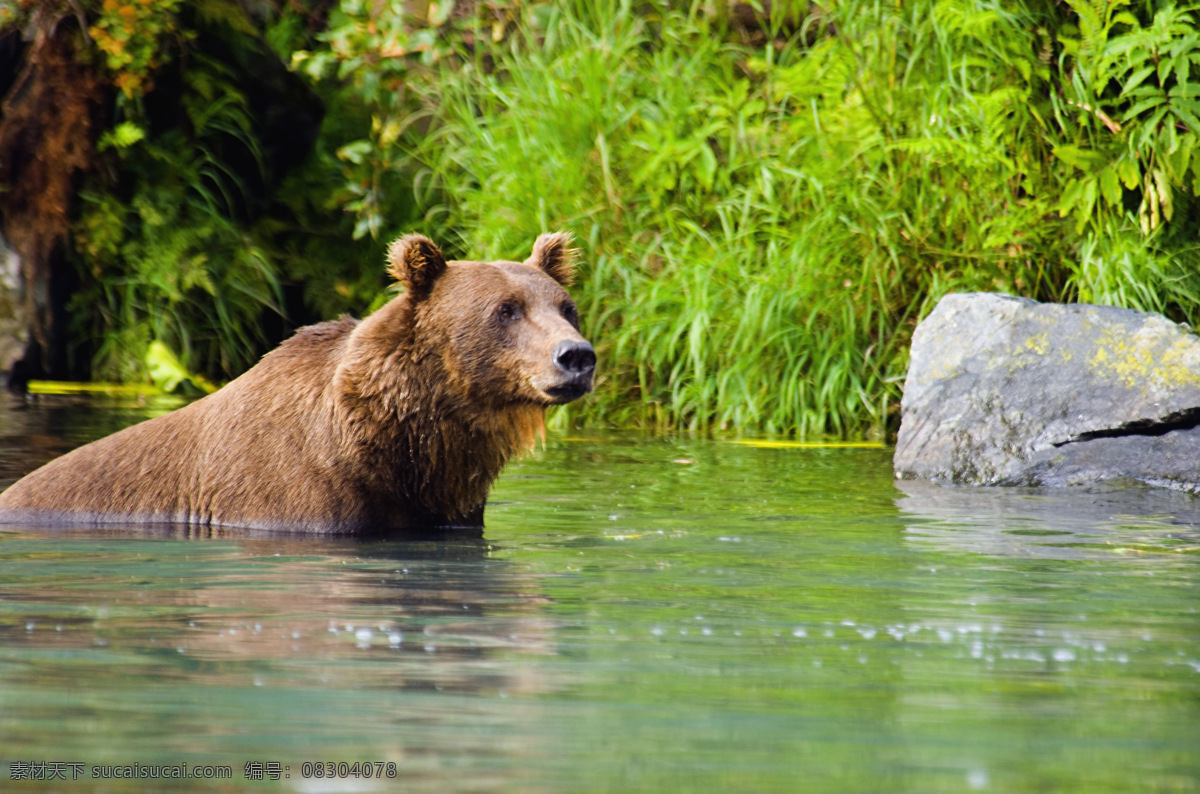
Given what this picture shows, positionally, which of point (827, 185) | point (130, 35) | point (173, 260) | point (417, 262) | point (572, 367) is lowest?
point (572, 367)

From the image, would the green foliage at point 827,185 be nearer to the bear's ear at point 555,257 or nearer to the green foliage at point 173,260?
the green foliage at point 173,260

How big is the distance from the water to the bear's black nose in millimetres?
580

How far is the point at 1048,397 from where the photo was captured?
6.75m

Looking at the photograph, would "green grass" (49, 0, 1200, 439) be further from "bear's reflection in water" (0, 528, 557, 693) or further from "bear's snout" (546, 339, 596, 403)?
"bear's reflection in water" (0, 528, 557, 693)

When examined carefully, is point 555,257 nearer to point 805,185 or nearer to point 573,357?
point 573,357

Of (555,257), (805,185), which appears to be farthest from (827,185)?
(555,257)

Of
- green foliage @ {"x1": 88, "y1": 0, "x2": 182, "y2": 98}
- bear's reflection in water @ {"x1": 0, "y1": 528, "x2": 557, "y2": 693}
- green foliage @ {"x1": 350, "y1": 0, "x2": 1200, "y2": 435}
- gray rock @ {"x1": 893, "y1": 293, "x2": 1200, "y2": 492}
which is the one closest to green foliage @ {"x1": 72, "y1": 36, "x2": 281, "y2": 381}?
green foliage @ {"x1": 88, "y1": 0, "x2": 182, "y2": 98}

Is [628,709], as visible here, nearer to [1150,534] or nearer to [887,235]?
[1150,534]

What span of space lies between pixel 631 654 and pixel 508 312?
7.09 feet

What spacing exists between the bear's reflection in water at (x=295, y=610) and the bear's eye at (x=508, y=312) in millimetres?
767

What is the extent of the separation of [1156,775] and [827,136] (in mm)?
7005

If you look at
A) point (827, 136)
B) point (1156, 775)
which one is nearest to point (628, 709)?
point (1156, 775)

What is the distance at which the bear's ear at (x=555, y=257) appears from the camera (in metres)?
5.59

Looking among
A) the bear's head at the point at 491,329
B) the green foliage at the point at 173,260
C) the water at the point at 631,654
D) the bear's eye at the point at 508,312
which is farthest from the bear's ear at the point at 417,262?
the green foliage at the point at 173,260
